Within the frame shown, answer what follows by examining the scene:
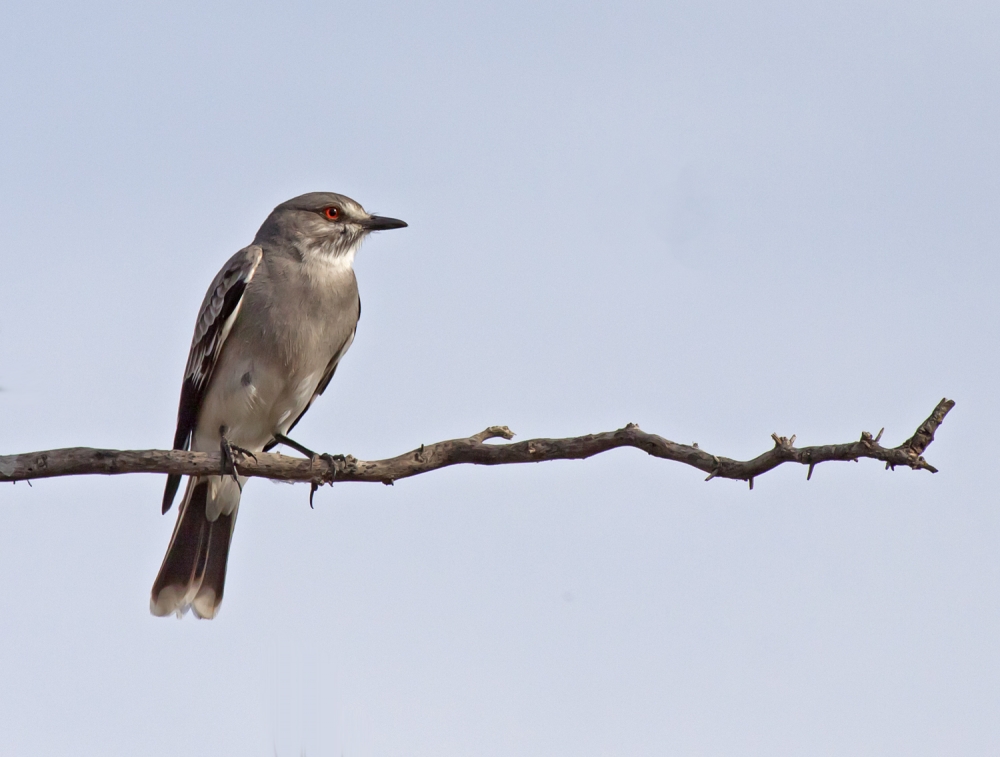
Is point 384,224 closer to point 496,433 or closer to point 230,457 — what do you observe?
point 230,457

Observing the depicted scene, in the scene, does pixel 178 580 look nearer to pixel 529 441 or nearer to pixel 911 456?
pixel 529 441

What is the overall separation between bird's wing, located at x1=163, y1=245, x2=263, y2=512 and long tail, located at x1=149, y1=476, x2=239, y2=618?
359 mm

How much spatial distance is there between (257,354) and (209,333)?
48 cm

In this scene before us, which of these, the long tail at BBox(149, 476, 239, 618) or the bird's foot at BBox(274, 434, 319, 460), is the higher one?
the bird's foot at BBox(274, 434, 319, 460)

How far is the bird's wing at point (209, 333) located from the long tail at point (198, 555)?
0.36 metres

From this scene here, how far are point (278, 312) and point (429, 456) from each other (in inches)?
98.0

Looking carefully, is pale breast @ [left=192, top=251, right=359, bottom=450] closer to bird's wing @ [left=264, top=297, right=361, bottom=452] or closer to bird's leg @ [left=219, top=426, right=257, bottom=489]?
bird's wing @ [left=264, top=297, right=361, bottom=452]

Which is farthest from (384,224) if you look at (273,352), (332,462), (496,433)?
(496,433)

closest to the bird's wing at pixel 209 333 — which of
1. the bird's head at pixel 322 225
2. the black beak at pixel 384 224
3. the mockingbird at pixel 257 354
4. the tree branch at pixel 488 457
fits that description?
the mockingbird at pixel 257 354

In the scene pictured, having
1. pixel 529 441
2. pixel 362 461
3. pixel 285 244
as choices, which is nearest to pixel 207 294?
pixel 285 244

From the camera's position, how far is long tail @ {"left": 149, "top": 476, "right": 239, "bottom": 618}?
8.69m

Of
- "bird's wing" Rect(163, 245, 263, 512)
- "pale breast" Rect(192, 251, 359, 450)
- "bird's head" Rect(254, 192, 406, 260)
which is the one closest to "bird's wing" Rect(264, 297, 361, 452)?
"pale breast" Rect(192, 251, 359, 450)

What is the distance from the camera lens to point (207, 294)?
8.50 m

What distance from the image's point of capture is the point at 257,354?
26.0ft
